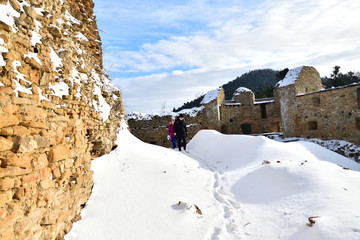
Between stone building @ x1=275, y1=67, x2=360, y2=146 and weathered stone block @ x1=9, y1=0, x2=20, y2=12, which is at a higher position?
weathered stone block @ x1=9, y1=0, x2=20, y2=12

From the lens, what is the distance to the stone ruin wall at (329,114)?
12086 mm

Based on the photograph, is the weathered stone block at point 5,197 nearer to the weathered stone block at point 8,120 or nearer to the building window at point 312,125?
the weathered stone block at point 8,120

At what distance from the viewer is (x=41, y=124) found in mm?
2465

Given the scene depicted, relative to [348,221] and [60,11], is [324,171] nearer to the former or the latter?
[348,221]

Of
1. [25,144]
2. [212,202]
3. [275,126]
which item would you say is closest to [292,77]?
[275,126]

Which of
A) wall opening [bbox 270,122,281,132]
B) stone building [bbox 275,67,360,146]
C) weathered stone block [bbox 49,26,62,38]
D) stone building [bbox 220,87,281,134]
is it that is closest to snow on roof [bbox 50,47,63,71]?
weathered stone block [bbox 49,26,62,38]

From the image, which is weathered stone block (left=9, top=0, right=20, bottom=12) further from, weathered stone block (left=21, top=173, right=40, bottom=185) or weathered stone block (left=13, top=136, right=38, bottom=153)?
weathered stone block (left=21, top=173, right=40, bottom=185)

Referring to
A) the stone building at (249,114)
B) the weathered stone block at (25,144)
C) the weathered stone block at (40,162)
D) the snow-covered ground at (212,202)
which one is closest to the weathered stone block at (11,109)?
the weathered stone block at (25,144)

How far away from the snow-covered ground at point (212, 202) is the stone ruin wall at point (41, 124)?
0.55 m

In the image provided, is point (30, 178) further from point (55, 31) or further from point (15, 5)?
point (55, 31)

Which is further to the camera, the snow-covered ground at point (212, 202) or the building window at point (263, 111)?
the building window at point (263, 111)

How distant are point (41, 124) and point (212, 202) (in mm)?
3619

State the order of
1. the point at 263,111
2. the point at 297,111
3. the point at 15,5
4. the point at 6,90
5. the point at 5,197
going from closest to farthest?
the point at 5,197 < the point at 6,90 < the point at 15,5 < the point at 297,111 < the point at 263,111

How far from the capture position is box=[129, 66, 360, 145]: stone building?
1238 centimetres
